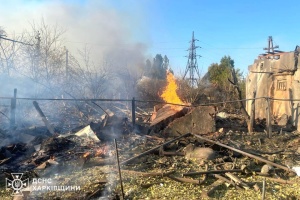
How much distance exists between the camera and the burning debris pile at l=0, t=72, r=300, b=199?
5.20 metres

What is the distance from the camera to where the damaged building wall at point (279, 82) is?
11523mm

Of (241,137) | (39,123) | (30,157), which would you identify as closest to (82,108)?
(39,123)

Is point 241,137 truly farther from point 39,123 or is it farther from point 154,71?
point 154,71

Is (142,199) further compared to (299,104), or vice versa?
(299,104)

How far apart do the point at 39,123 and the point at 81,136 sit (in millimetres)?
3943

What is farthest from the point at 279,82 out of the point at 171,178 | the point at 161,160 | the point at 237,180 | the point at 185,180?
the point at 171,178

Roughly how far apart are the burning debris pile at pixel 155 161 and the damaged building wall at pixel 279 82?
2.77 m

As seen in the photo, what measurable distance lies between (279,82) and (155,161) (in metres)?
8.76

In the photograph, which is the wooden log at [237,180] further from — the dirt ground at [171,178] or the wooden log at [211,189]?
the wooden log at [211,189]

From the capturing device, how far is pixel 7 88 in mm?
14570

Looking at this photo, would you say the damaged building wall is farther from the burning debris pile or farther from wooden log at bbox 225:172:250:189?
wooden log at bbox 225:172:250:189

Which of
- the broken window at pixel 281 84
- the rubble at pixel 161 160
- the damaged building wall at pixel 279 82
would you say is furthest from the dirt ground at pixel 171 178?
the broken window at pixel 281 84

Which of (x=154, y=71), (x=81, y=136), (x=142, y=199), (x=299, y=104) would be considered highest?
(x=154, y=71)

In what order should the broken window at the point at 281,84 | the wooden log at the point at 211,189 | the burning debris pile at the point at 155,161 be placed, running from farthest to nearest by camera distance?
the broken window at the point at 281,84 → the burning debris pile at the point at 155,161 → the wooden log at the point at 211,189
